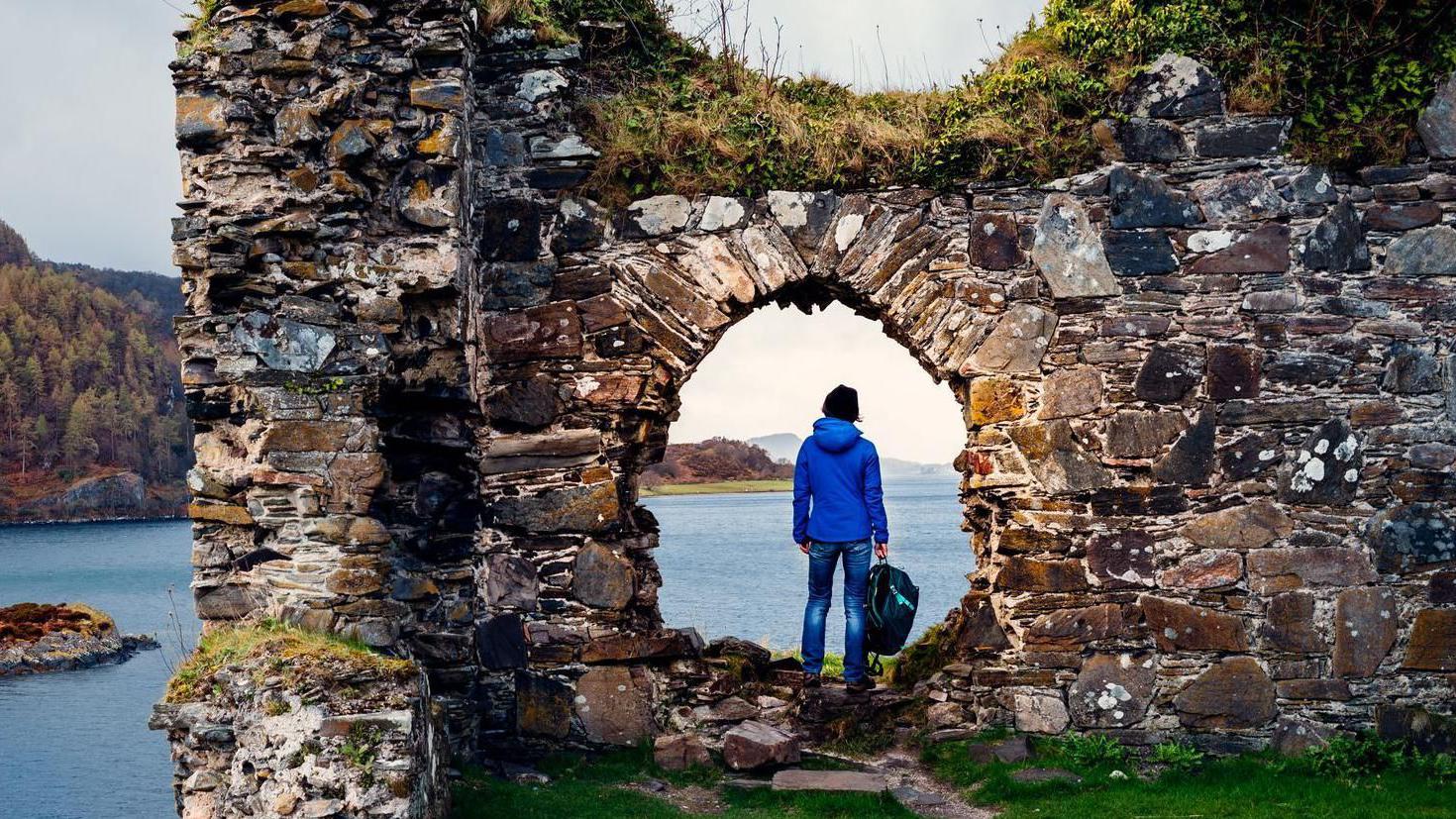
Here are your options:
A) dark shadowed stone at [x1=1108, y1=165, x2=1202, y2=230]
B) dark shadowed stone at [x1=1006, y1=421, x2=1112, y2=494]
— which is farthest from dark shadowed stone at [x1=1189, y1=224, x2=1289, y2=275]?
dark shadowed stone at [x1=1006, y1=421, x2=1112, y2=494]

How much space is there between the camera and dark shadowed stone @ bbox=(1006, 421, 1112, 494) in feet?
23.3

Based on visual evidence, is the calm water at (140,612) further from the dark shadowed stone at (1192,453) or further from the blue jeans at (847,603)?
the dark shadowed stone at (1192,453)

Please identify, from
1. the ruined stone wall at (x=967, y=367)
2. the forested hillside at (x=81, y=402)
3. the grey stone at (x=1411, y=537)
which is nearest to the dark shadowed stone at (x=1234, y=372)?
the ruined stone wall at (x=967, y=367)

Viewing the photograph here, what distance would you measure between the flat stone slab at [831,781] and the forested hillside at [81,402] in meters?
51.0

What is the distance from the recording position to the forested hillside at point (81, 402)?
51.4 m

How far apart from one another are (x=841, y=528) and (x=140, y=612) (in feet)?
80.3

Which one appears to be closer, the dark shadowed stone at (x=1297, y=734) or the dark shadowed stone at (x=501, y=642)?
the dark shadowed stone at (x=1297, y=734)

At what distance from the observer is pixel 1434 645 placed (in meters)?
6.95

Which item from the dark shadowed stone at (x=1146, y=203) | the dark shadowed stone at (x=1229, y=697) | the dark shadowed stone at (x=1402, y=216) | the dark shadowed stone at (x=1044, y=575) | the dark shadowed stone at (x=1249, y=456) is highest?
the dark shadowed stone at (x=1146, y=203)

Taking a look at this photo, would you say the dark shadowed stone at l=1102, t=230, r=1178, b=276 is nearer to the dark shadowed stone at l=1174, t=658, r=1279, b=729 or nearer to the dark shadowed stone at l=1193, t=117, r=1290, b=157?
the dark shadowed stone at l=1193, t=117, r=1290, b=157

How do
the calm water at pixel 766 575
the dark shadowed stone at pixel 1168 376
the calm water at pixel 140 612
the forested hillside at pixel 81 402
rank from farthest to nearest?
the forested hillside at pixel 81 402 → the calm water at pixel 766 575 → the calm water at pixel 140 612 → the dark shadowed stone at pixel 1168 376

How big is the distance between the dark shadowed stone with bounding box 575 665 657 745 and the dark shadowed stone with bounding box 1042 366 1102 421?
3178 millimetres

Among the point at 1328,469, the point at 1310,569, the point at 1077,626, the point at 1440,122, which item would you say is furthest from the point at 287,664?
the point at 1440,122

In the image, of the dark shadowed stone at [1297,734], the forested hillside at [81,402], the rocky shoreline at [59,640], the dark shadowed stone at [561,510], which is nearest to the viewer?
the dark shadowed stone at [1297,734]
